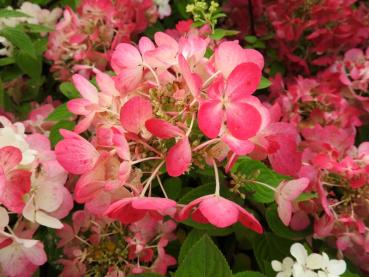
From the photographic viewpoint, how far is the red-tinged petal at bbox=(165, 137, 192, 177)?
608 millimetres

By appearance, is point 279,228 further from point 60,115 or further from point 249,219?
point 60,115

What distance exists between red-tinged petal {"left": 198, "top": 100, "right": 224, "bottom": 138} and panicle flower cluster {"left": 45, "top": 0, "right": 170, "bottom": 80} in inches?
21.7

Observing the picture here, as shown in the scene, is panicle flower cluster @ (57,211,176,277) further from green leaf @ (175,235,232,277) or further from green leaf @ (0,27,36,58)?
green leaf @ (0,27,36,58)

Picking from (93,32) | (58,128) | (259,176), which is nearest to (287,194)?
(259,176)

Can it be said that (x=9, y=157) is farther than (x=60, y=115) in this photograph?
No

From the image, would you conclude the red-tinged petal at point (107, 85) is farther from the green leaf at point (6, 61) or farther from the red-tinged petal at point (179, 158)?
the green leaf at point (6, 61)

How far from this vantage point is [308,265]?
2.68ft

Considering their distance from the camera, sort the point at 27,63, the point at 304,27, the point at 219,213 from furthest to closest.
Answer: the point at 304,27, the point at 27,63, the point at 219,213

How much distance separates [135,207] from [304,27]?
871mm

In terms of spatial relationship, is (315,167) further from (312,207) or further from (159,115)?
(159,115)

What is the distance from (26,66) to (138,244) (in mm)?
541

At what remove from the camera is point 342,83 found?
1243 mm

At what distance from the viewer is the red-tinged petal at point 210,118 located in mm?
591

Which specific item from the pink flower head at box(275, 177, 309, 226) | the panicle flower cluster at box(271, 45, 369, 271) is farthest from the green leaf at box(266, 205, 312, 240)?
the pink flower head at box(275, 177, 309, 226)
